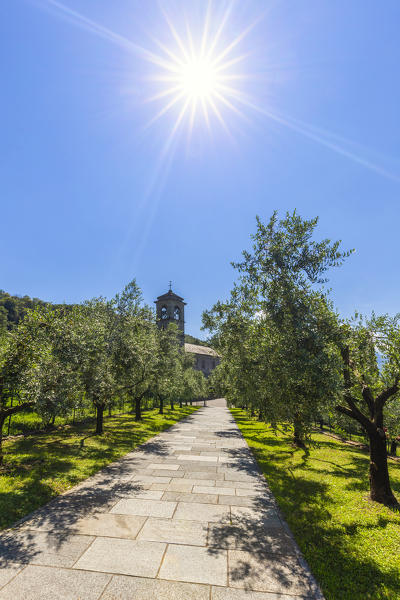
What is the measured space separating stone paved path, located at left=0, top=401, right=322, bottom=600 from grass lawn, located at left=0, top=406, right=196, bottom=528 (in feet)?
2.08

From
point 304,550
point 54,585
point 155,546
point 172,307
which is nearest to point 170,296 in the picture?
point 172,307

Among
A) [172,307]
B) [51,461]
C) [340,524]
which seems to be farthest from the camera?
[172,307]

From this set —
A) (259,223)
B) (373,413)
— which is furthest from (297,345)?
(259,223)

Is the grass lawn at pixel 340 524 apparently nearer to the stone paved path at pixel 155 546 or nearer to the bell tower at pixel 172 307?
the stone paved path at pixel 155 546

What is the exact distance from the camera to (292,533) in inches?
268

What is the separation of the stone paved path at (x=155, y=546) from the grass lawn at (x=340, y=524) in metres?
0.45

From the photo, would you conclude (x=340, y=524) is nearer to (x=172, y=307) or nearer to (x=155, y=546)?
(x=155, y=546)

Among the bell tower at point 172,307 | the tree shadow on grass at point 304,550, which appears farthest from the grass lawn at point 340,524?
the bell tower at point 172,307

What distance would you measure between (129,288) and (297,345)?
15.0 m

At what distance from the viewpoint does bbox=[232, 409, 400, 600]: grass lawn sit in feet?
16.7

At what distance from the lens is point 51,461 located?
12.0 meters

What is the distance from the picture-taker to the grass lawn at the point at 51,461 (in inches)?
319

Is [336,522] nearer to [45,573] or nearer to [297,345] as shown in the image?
[297,345]

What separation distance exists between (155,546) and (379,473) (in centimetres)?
717
